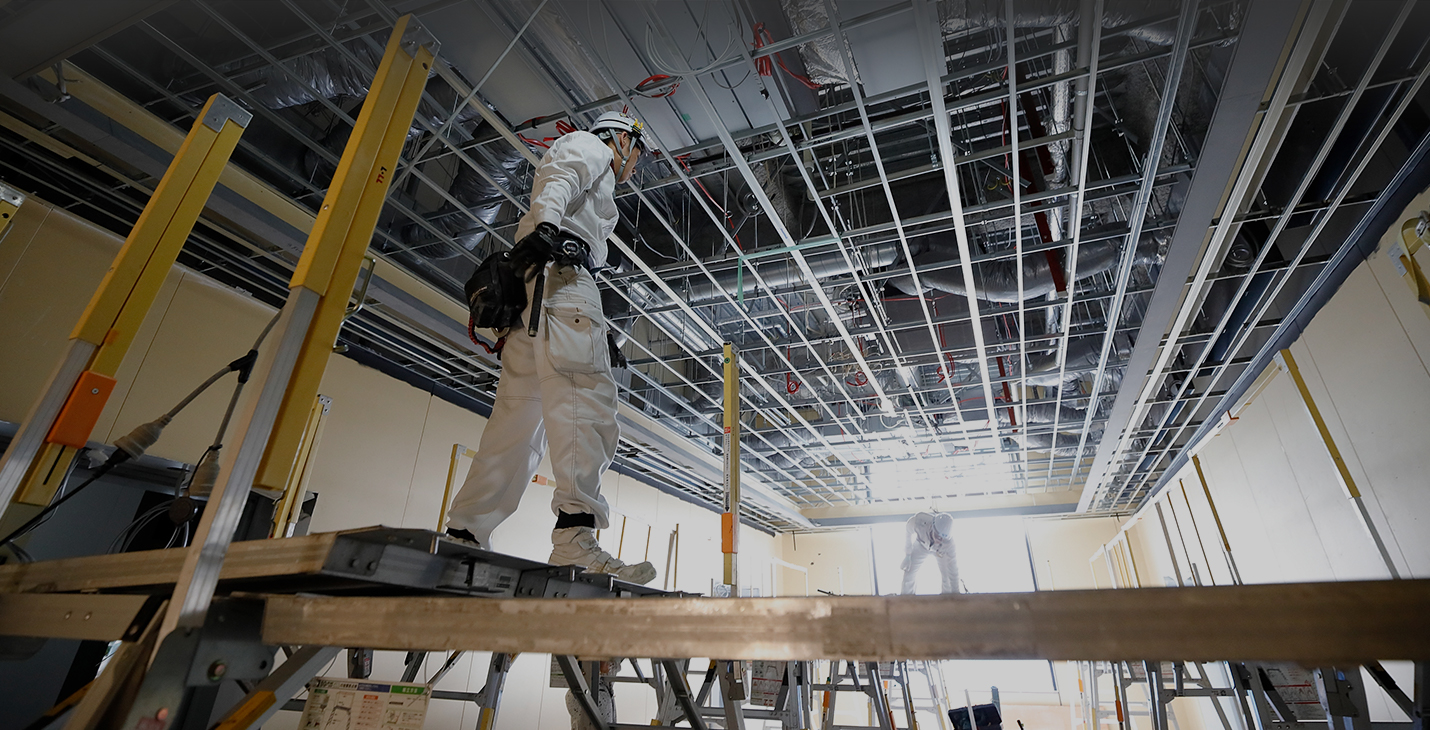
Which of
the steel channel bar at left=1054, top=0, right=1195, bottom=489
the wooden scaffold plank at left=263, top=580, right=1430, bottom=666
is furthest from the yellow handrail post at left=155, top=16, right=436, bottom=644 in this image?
the steel channel bar at left=1054, top=0, right=1195, bottom=489

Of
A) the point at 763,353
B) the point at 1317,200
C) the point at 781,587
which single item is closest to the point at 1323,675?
the point at 1317,200

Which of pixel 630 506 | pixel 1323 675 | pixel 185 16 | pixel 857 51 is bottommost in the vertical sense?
pixel 1323 675

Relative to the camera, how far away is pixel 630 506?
7.33 meters

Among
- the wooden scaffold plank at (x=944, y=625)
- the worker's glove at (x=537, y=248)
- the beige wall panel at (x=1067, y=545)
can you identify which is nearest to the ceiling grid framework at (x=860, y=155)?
the worker's glove at (x=537, y=248)

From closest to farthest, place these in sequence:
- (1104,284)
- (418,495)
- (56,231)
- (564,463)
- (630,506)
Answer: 1. (564,463)
2. (56,231)
3. (1104,284)
4. (418,495)
5. (630,506)

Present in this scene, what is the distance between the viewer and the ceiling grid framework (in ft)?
8.09

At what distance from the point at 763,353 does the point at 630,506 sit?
282 cm

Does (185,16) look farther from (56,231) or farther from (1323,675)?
(1323,675)

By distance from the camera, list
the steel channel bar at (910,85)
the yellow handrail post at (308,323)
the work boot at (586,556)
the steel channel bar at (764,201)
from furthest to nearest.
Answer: the steel channel bar at (764,201)
the steel channel bar at (910,85)
the work boot at (586,556)
the yellow handrail post at (308,323)

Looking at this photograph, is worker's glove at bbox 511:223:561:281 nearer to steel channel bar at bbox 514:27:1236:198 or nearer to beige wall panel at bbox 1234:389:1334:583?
steel channel bar at bbox 514:27:1236:198

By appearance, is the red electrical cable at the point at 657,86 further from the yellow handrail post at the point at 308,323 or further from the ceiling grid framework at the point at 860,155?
the yellow handrail post at the point at 308,323

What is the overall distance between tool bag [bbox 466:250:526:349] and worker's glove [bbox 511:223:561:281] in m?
0.03

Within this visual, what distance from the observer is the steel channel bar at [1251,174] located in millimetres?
2160

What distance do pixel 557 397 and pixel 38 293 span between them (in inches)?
122
